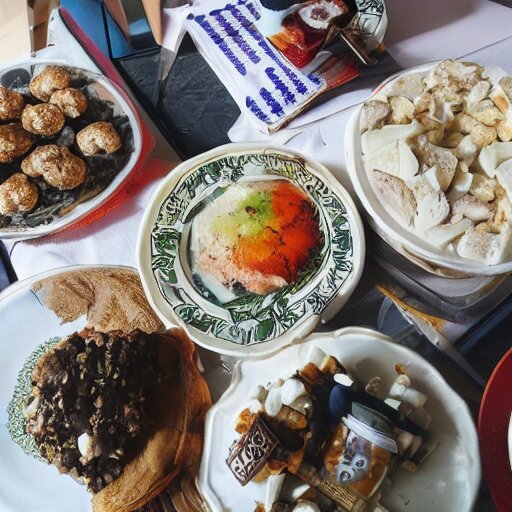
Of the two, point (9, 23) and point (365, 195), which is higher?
point (9, 23)

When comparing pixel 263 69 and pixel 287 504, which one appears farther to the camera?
pixel 263 69

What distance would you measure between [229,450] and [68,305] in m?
0.27

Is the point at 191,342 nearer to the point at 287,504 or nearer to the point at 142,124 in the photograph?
the point at 287,504

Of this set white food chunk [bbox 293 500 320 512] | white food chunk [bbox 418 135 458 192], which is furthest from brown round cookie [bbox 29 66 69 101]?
white food chunk [bbox 293 500 320 512]

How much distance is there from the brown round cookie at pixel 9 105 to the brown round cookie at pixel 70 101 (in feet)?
0.17

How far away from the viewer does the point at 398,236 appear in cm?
64

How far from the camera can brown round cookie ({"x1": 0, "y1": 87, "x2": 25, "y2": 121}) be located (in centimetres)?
84

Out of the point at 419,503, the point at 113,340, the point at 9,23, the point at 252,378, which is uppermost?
the point at 9,23

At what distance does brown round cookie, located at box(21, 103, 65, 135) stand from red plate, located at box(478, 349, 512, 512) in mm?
666

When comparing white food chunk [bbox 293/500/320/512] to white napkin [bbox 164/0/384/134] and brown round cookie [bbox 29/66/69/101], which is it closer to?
white napkin [bbox 164/0/384/134]

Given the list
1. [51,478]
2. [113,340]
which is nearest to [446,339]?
[113,340]

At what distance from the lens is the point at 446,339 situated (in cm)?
68

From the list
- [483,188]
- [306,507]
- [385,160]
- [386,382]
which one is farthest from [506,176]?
[306,507]

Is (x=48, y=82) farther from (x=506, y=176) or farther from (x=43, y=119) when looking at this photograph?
(x=506, y=176)
